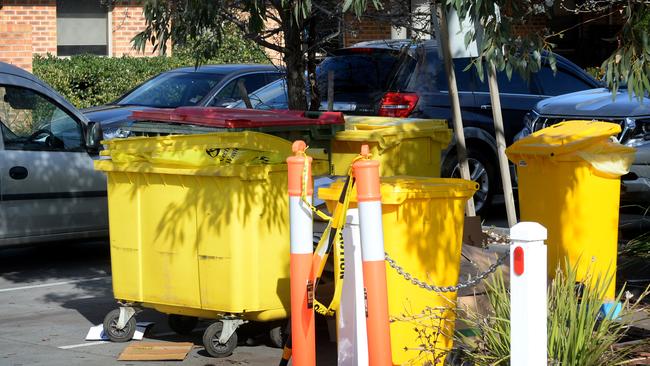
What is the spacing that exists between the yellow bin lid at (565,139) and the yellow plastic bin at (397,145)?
1.08 metres

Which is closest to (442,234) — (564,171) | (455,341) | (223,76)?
(455,341)

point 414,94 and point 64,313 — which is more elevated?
point 414,94

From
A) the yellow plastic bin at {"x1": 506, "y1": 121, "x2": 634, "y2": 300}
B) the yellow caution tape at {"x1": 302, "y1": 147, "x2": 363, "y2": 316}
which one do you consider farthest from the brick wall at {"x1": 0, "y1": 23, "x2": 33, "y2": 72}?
the yellow caution tape at {"x1": 302, "y1": 147, "x2": 363, "y2": 316}

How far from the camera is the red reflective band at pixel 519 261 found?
466cm

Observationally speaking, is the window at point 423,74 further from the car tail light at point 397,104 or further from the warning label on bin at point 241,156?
the warning label on bin at point 241,156

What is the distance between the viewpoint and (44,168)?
1055 cm

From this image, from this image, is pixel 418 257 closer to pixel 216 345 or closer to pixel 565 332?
pixel 565 332

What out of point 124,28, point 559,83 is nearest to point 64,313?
point 559,83

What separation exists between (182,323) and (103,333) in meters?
0.53

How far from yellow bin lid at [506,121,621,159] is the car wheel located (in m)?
4.61

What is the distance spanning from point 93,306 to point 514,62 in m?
4.19

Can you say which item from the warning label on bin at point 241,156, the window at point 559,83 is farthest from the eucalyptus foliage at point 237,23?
the window at point 559,83

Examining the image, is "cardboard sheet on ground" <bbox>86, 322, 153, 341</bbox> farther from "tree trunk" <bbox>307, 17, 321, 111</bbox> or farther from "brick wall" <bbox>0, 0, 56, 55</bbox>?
"brick wall" <bbox>0, 0, 56, 55</bbox>

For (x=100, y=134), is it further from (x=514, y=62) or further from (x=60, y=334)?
(x=514, y=62)
